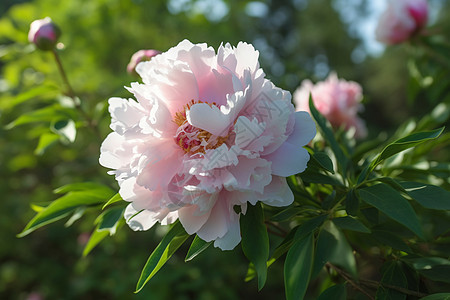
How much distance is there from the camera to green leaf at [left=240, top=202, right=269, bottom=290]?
537 mm

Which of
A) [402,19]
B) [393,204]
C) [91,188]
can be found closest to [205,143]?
[393,204]

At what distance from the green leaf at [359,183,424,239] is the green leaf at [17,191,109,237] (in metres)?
0.55

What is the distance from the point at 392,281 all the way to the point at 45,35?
1.06 metres

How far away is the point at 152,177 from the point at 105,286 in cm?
186

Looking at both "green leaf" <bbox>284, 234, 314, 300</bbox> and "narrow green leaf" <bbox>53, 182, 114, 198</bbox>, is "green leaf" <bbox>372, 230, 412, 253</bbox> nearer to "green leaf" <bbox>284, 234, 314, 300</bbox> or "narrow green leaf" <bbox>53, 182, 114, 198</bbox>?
"green leaf" <bbox>284, 234, 314, 300</bbox>

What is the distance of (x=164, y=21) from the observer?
2.63m

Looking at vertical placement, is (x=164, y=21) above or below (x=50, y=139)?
below

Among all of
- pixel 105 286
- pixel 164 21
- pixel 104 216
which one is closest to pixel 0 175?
pixel 105 286

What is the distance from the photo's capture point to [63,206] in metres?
0.76

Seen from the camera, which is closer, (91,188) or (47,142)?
(91,188)

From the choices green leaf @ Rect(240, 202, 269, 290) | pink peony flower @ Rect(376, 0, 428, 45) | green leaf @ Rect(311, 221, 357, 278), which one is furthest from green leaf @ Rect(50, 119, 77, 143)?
pink peony flower @ Rect(376, 0, 428, 45)

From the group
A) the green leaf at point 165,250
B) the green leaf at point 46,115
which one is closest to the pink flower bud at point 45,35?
the green leaf at point 46,115

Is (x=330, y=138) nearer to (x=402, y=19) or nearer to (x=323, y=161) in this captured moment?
(x=323, y=161)

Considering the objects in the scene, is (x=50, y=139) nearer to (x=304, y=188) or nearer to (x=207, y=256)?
(x=304, y=188)
